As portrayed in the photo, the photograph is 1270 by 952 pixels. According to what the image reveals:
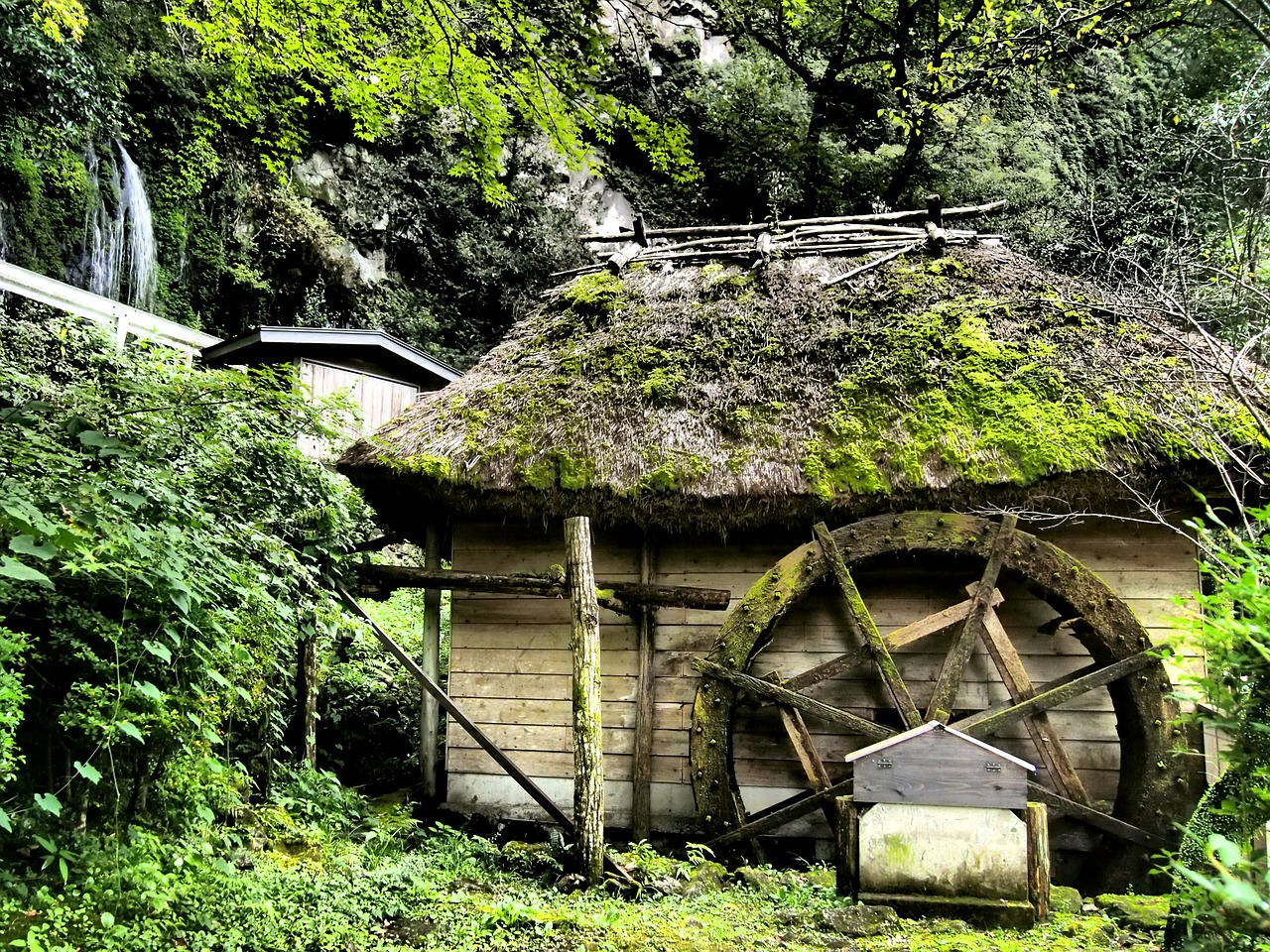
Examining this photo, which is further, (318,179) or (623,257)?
(318,179)

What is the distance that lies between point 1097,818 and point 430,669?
4.52 meters

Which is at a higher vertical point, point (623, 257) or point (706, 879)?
point (623, 257)

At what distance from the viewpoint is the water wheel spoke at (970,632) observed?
15.4ft

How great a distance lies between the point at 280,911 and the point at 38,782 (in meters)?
1.12

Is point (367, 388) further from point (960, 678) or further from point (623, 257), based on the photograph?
point (960, 678)

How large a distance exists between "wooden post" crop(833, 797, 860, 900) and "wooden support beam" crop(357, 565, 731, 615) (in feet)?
4.96

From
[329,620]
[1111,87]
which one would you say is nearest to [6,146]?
[329,620]

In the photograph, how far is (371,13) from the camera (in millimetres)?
4809

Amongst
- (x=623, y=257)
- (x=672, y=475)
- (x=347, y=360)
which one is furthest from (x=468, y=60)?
(x=347, y=360)

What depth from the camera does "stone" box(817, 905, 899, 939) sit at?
130 inches

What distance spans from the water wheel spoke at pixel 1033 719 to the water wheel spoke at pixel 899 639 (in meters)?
0.16

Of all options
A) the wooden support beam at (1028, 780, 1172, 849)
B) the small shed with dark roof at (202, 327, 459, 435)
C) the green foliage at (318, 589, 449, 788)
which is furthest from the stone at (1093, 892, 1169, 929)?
the small shed with dark roof at (202, 327, 459, 435)

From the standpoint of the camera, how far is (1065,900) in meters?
3.88

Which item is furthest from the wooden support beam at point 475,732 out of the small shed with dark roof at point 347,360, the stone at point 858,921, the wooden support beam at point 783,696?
the small shed with dark roof at point 347,360
